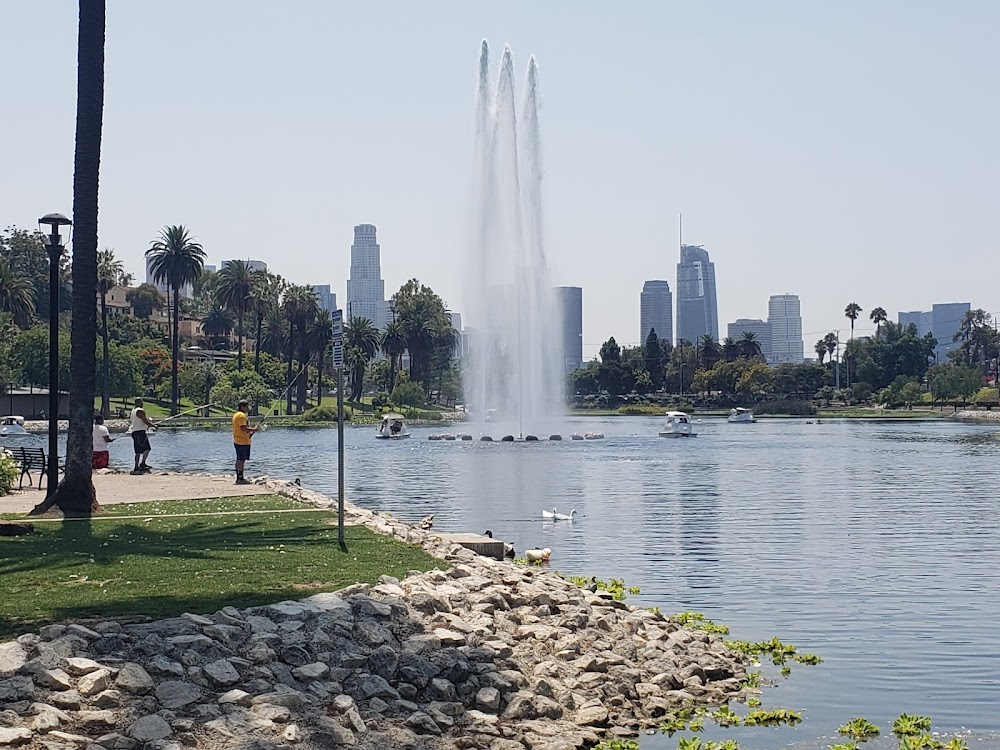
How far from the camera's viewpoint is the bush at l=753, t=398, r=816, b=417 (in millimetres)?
156625

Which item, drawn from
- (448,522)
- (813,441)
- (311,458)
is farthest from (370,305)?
(448,522)

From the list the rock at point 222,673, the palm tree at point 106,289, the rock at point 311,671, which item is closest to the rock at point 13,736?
the rock at point 222,673

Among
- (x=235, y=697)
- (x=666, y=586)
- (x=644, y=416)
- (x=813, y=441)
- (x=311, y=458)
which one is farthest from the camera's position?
(x=644, y=416)

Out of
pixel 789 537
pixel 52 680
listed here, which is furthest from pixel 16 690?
pixel 789 537

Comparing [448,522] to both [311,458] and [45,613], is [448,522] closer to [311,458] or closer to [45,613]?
[45,613]

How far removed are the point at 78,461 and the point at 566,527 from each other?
12990mm

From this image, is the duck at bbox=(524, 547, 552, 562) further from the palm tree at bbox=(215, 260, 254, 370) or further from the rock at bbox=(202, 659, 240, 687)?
the palm tree at bbox=(215, 260, 254, 370)

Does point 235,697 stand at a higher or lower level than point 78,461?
lower

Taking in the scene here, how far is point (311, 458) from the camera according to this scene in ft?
213

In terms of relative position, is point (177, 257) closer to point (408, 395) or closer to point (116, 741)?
point (408, 395)

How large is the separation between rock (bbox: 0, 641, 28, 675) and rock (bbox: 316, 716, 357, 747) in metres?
2.54

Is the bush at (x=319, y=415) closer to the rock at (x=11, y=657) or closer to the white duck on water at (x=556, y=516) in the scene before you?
the white duck on water at (x=556, y=516)

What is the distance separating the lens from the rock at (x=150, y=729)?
10219mm

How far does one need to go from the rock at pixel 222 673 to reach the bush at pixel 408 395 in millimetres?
124136
